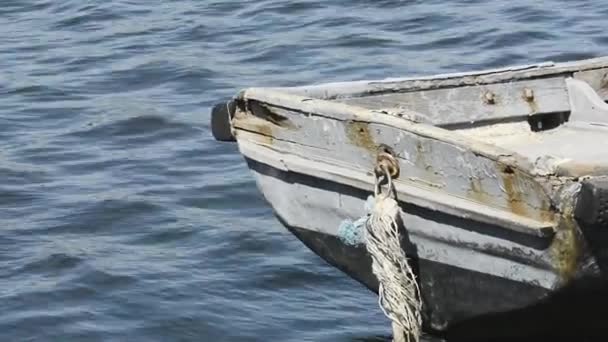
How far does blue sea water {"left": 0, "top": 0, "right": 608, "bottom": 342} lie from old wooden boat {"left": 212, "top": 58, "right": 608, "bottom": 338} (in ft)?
3.04

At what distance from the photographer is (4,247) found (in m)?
8.03

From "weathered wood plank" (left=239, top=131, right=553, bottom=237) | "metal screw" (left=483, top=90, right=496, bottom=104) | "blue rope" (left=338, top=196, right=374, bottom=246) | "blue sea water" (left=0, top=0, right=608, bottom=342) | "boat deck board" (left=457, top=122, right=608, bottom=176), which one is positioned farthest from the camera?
"blue sea water" (left=0, top=0, right=608, bottom=342)

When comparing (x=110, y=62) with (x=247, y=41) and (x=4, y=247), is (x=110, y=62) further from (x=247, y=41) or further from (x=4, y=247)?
(x=4, y=247)

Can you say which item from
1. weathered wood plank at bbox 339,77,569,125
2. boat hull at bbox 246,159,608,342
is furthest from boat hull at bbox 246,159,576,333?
weathered wood plank at bbox 339,77,569,125

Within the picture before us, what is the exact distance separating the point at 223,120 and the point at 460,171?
1.23 meters

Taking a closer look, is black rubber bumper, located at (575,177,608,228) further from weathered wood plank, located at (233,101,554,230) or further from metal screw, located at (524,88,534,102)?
metal screw, located at (524,88,534,102)

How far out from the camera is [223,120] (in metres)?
6.09

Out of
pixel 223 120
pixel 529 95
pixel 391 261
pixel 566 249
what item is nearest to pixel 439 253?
pixel 391 261

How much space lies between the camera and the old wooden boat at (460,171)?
4973mm

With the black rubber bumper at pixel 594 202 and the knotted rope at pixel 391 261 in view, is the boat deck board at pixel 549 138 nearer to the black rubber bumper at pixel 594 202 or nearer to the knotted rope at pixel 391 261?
the knotted rope at pixel 391 261

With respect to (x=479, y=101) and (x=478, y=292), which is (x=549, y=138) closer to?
(x=479, y=101)

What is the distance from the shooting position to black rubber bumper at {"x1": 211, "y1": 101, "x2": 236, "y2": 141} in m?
6.07

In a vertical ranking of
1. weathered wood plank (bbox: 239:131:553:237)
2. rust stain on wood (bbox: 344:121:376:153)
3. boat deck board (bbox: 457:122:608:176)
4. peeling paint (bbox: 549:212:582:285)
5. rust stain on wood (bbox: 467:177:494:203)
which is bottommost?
boat deck board (bbox: 457:122:608:176)

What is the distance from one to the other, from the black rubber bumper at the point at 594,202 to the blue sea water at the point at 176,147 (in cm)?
188
